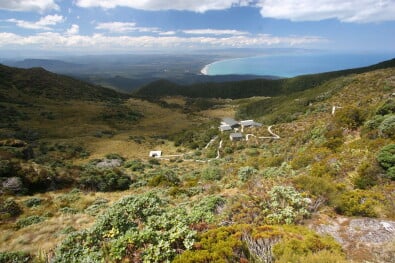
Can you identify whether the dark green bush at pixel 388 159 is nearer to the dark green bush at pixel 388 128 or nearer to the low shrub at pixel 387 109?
the dark green bush at pixel 388 128

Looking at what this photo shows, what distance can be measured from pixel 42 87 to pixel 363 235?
9864 centimetres

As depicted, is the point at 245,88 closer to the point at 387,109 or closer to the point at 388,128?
the point at 387,109

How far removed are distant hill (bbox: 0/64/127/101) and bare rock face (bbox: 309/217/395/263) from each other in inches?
3252

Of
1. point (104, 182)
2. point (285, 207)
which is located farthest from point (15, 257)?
point (104, 182)

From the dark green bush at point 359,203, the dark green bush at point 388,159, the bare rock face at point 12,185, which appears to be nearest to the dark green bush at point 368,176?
the dark green bush at point 388,159

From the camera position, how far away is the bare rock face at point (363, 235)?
5176 millimetres

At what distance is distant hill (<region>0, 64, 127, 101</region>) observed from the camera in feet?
259

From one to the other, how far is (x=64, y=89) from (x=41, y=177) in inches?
3322

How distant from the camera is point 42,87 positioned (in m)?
85.4

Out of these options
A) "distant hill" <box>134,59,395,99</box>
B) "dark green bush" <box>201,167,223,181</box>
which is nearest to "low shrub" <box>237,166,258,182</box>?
"dark green bush" <box>201,167,223,181</box>

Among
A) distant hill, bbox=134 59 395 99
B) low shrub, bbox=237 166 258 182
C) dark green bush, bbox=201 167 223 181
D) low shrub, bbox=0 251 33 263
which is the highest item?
distant hill, bbox=134 59 395 99

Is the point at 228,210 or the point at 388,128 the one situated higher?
the point at 388,128

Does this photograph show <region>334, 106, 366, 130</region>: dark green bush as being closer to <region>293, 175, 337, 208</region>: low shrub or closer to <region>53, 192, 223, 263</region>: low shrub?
<region>293, 175, 337, 208</region>: low shrub

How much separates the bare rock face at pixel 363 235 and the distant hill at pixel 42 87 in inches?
3252
